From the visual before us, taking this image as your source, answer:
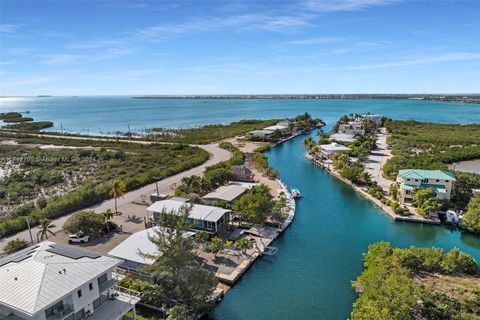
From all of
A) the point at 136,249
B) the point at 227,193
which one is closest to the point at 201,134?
the point at 227,193

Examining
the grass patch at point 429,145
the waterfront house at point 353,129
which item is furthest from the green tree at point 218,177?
the waterfront house at point 353,129

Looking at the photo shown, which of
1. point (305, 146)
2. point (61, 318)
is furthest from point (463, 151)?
point (61, 318)

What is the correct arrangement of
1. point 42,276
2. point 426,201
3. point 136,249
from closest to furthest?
1. point 42,276
2. point 136,249
3. point 426,201

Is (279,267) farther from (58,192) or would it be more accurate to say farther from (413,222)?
(58,192)

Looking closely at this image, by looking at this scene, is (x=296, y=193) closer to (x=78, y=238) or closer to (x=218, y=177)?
(x=218, y=177)

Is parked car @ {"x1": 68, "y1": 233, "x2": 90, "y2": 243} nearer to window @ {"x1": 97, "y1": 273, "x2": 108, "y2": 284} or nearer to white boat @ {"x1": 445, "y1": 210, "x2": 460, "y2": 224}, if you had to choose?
window @ {"x1": 97, "y1": 273, "x2": 108, "y2": 284}

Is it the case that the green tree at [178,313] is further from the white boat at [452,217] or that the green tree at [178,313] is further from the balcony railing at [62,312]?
the white boat at [452,217]
